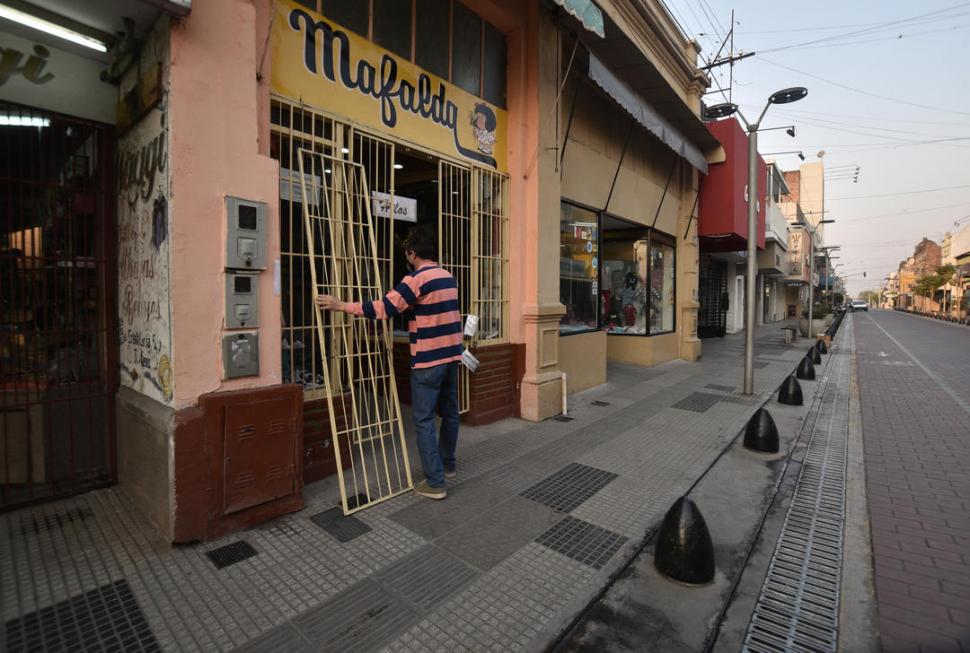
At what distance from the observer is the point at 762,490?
4.37 meters

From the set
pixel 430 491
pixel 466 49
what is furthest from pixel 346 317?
pixel 466 49

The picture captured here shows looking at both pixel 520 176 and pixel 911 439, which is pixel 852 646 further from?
pixel 520 176

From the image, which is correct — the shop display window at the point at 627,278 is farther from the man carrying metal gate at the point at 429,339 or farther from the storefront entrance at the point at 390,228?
the man carrying metal gate at the point at 429,339

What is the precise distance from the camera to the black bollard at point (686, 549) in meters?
2.90

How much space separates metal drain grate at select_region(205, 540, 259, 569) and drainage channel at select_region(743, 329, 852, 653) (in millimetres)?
2978

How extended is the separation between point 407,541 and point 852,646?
2610mm

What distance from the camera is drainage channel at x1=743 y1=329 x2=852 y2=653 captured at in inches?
99.3

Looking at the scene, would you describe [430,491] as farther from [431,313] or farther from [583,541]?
[431,313]

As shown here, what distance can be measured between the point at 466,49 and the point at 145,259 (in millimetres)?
4520

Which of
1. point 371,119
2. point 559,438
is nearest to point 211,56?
point 371,119

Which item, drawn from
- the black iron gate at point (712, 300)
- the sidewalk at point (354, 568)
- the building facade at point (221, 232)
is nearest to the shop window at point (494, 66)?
the building facade at point (221, 232)

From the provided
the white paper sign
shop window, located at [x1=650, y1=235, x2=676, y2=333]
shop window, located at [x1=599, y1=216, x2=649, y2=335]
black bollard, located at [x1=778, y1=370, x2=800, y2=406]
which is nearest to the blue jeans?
the white paper sign

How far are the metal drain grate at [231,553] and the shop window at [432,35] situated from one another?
4966 millimetres

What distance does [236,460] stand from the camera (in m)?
3.26
